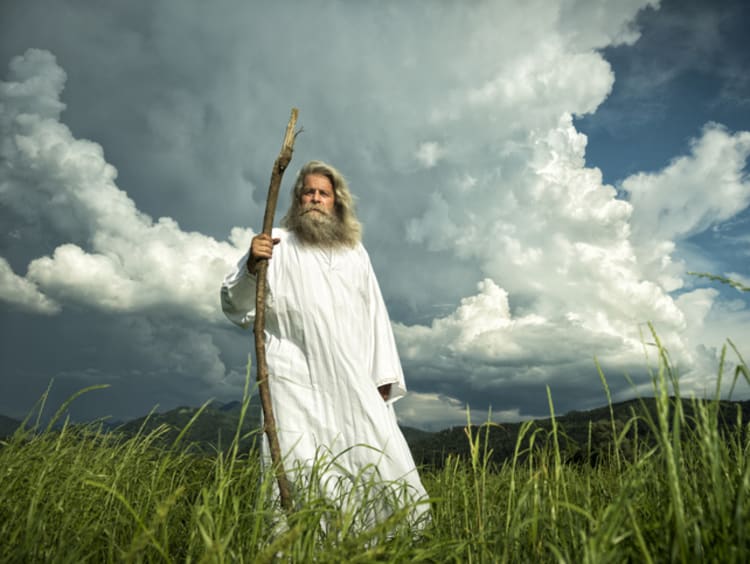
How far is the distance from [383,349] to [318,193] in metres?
1.84

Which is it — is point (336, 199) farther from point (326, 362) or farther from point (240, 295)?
point (326, 362)

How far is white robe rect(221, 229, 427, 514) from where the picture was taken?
3684mm

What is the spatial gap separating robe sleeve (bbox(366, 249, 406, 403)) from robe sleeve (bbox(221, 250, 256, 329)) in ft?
3.77

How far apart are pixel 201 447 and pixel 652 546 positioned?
11.6ft

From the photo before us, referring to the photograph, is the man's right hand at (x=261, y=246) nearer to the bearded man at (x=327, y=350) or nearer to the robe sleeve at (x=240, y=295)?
the bearded man at (x=327, y=350)

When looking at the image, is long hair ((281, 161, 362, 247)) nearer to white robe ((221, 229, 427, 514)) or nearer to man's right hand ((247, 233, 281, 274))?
white robe ((221, 229, 427, 514))

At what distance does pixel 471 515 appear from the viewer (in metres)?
3.49

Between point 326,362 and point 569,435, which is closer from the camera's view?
point 326,362

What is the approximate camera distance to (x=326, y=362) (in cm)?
390

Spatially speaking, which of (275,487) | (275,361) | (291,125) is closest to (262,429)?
(275,487)

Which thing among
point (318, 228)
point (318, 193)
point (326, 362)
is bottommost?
point (326, 362)

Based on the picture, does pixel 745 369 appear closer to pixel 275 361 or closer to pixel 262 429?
pixel 262 429

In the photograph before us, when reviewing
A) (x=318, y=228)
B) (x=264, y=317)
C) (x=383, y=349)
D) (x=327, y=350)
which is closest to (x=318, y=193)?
(x=318, y=228)

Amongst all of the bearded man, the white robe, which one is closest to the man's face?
the bearded man
